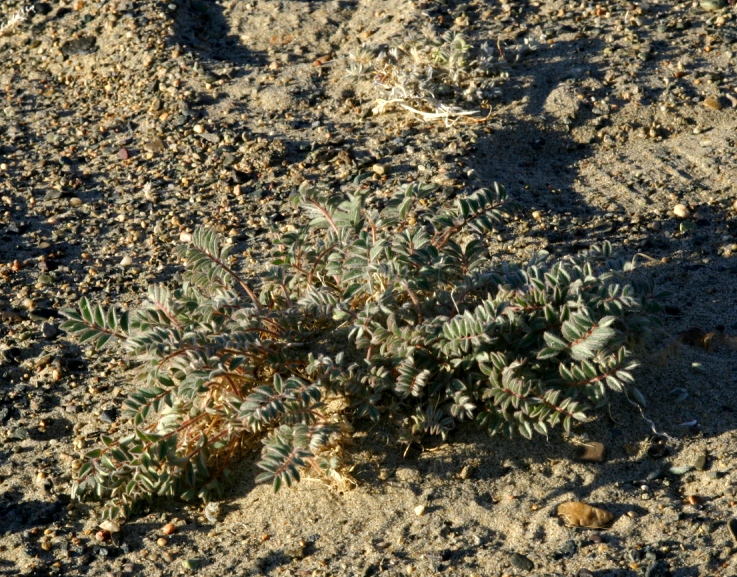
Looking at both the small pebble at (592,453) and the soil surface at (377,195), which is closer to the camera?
the soil surface at (377,195)

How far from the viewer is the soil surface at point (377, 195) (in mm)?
3223

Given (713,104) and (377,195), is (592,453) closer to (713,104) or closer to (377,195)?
(377,195)

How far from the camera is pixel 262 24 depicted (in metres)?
6.29

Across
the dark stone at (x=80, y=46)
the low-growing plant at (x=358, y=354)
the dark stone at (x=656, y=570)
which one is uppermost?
the dark stone at (x=80, y=46)

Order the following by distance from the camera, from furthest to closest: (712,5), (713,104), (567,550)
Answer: (712,5) < (713,104) < (567,550)

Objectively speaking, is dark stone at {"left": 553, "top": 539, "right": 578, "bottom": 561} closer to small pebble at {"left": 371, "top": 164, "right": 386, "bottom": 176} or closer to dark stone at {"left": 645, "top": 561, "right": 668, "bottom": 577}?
dark stone at {"left": 645, "top": 561, "right": 668, "bottom": 577}

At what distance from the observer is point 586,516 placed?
3182mm

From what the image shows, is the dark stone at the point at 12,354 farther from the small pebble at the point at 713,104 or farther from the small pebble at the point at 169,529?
the small pebble at the point at 713,104

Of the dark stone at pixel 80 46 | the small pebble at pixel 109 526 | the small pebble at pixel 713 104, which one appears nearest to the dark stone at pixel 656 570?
the small pebble at pixel 109 526

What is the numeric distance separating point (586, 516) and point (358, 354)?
1.03 meters

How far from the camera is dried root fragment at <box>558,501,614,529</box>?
3170 millimetres

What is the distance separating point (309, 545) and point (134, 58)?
12.7 feet

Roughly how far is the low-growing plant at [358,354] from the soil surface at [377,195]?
19 centimetres

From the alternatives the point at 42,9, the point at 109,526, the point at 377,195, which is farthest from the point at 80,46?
the point at 109,526
